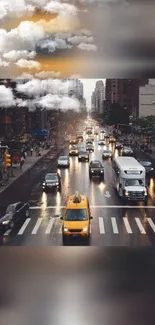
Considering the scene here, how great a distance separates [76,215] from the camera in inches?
730

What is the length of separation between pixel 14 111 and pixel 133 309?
255 ft

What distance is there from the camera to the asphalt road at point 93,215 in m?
17.8

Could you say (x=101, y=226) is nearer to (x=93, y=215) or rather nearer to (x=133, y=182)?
(x=93, y=215)

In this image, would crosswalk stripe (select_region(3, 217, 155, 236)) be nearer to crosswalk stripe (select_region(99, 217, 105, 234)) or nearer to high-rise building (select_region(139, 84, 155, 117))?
crosswalk stripe (select_region(99, 217, 105, 234))

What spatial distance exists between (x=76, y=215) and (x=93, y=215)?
14.8ft

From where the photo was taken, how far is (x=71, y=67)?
296 inches

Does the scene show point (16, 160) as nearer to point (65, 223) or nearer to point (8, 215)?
point (8, 215)

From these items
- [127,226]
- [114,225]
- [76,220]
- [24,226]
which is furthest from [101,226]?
[24,226]

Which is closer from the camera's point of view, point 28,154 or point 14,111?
point 28,154

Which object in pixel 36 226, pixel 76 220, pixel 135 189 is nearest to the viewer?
pixel 76 220

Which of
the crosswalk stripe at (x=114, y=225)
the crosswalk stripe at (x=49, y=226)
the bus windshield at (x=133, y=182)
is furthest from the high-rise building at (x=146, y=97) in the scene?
the crosswalk stripe at (x=49, y=226)

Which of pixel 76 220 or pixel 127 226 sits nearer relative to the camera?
pixel 76 220

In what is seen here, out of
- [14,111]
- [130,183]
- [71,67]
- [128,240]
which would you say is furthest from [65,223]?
[14,111]

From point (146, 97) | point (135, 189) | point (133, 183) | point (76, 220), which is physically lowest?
point (135, 189)
